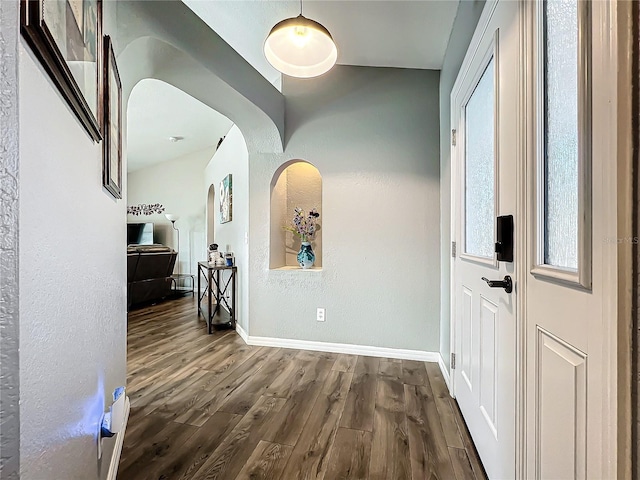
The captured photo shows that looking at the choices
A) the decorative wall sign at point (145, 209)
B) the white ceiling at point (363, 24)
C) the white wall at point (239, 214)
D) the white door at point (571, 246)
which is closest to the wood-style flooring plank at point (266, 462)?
the white door at point (571, 246)

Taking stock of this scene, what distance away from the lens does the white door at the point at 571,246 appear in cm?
67

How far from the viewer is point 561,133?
3.01ft

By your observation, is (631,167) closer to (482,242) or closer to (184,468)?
(482,242)

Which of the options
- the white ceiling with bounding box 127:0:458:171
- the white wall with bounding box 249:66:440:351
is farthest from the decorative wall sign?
the white wall with bounding box 249:66:440:351

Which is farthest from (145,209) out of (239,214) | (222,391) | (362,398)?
(362,398)

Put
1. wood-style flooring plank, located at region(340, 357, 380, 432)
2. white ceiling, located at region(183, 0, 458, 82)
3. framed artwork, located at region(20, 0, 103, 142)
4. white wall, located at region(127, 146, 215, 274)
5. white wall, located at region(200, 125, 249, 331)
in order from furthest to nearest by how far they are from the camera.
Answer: white wall, located at region(127, 146, 215, 274)
white wall, located at region(200, 125, 249, 331)
white ceiling, located at region(183, 0, 458, 82)
wood-style flooring plank, located at region(340, 357, 380, 432)
framed artwork, located at region(20, 0, 103, 142)

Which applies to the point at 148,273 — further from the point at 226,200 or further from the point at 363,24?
the point at 363,24

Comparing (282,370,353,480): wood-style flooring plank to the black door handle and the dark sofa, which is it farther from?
the dark sofa

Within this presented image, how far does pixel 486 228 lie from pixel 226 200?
11.7 ft

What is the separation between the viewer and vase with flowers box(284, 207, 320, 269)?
3.30 metres

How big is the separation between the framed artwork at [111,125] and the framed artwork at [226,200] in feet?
8.82

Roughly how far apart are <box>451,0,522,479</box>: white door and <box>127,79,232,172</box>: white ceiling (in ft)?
11.7

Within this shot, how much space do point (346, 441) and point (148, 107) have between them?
4651mm

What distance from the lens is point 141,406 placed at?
2061 mm
